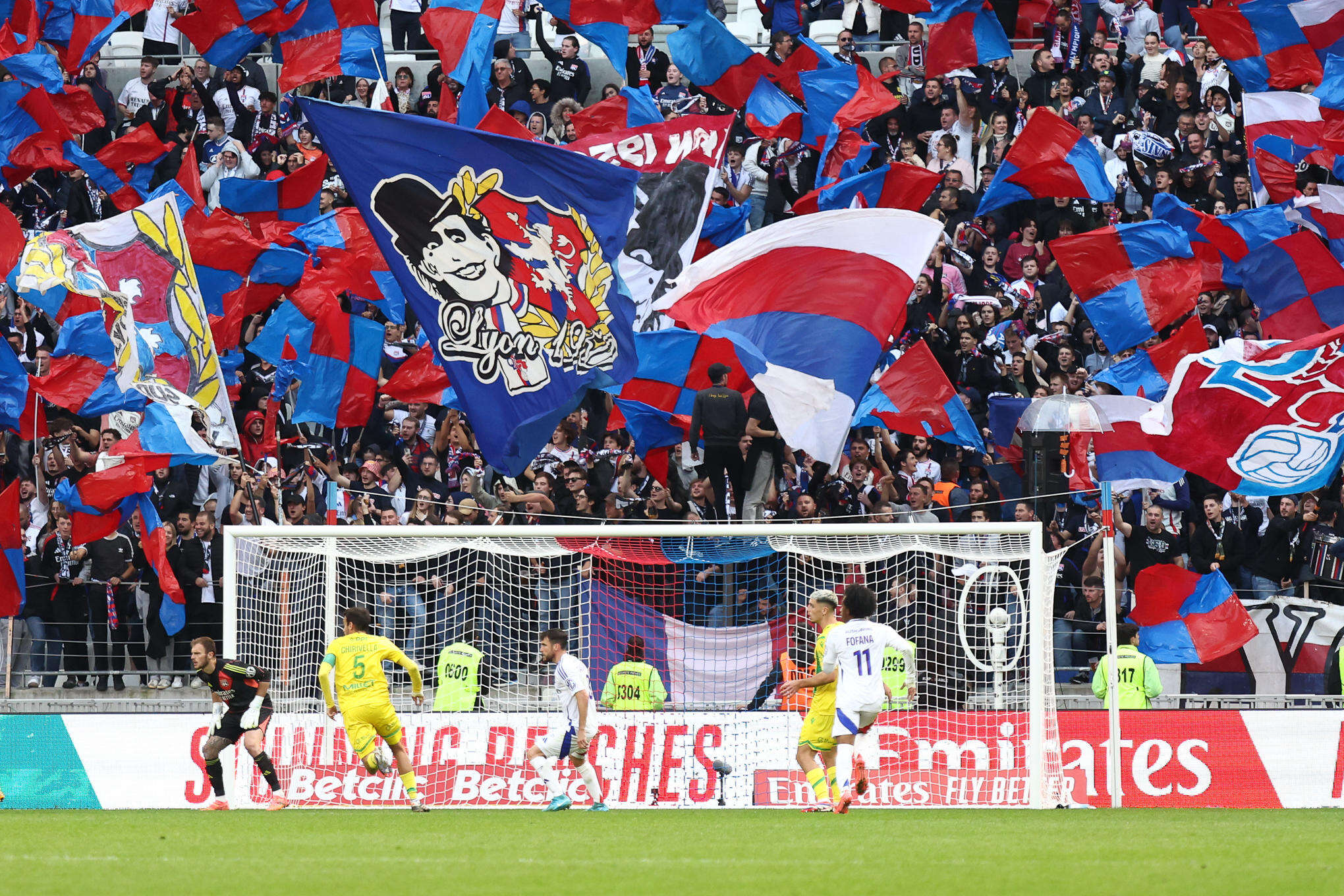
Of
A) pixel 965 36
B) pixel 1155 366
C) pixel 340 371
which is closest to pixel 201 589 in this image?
pixel 340 371

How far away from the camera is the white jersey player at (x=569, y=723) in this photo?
48.6 ft

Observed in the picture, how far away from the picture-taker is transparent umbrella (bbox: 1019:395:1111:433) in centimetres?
1723

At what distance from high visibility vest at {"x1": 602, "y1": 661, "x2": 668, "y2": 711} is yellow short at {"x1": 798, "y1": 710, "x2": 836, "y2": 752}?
2879 mm

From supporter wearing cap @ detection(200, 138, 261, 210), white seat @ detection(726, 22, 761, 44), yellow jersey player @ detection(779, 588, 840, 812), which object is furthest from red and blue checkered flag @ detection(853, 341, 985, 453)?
white seat @ detection(726, 22, 761, 44)

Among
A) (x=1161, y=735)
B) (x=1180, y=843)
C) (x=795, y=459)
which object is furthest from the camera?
(x=795, y=459)

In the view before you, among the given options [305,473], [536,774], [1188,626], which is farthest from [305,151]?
[1188,626]

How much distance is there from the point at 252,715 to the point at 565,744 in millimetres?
2739

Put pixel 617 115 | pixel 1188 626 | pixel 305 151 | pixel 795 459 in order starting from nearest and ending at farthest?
pixel 1188 626, pixel 795 459, pixel 617 115, pixel 305 151

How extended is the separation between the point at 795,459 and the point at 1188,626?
4.30 meters

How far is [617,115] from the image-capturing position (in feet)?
67.5

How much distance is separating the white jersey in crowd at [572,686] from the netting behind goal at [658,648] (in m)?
1.30

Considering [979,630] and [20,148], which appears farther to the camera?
[20,148]

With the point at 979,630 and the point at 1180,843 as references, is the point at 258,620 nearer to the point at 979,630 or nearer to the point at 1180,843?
the point at 979,630

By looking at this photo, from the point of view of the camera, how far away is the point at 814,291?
16703 millimetres
